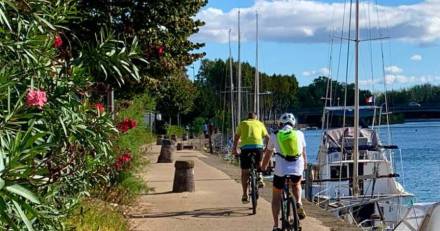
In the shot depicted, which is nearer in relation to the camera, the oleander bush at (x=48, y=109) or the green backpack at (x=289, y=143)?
the oleander bush at (x=48, y=109)

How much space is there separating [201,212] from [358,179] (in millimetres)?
12895

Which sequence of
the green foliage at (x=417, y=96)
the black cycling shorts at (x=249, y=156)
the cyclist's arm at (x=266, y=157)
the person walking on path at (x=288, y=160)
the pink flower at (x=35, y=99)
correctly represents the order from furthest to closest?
the green foliage at (x=417, y=96)
the black cycling shorts at (x=249, y=156)
the cyclist's arm at (x=266, y=157)
the person walking on path at (x=288, y=160)
the pink flower at (x=35, y=99)

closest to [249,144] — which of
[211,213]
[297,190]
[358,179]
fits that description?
[211,213]

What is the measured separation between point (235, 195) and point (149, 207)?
2.87 metres

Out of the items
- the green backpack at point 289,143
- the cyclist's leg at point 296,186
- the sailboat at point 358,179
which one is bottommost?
the sailboat at point 358,179

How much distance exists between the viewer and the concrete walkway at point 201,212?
11.8 m

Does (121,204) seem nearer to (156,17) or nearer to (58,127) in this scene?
(156,17)

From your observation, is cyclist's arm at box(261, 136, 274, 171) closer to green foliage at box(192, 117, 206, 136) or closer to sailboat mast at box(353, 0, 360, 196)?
sailboat mast at box(353, 0, 360, 196)

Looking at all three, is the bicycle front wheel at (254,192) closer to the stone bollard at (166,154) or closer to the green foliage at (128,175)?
the green foliage at (128,175)

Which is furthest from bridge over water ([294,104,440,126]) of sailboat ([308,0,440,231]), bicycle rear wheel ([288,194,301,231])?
bicycle rear wheel ([288,194,301,231])

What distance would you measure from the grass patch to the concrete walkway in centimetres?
109

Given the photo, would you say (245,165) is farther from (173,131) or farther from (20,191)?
(173,131)

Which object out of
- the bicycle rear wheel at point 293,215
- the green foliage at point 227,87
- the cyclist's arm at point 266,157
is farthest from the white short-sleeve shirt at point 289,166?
the green foliage at point 227,87

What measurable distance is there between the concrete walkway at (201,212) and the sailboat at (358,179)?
14.1ft
